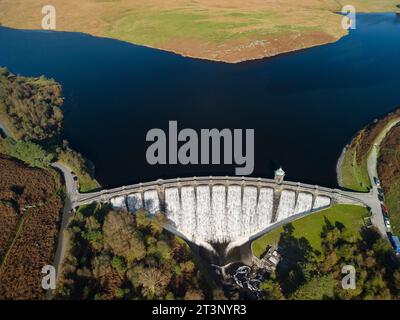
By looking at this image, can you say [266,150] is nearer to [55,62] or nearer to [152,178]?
[152,178]

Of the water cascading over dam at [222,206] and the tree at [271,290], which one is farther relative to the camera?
the water cascading over dam at [222,206]

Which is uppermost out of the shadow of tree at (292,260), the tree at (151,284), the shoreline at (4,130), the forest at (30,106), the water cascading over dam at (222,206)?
the forest at (30,106)

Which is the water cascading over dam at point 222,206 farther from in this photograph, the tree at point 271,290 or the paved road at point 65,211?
the tree at point 271,290

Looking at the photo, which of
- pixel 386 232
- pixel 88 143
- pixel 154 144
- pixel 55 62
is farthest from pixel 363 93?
pixel 55 62

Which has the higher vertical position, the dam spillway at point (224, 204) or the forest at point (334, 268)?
the dam spillway at point (224, 204)

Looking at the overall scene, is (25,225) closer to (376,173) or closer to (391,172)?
(376,173)

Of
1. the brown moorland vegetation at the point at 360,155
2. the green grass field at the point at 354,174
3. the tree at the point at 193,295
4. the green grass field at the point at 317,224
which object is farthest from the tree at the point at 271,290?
the brown moorland vegetation at the point at 360,155

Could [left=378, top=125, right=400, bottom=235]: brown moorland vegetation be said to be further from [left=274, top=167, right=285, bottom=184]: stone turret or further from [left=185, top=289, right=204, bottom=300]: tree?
[left=185, top=289, right=204, bottom=300]: tree

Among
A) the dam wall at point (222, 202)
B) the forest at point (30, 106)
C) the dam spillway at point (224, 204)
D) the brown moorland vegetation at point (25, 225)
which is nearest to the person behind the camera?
the brown moorland vegetation at point (25, 225)
